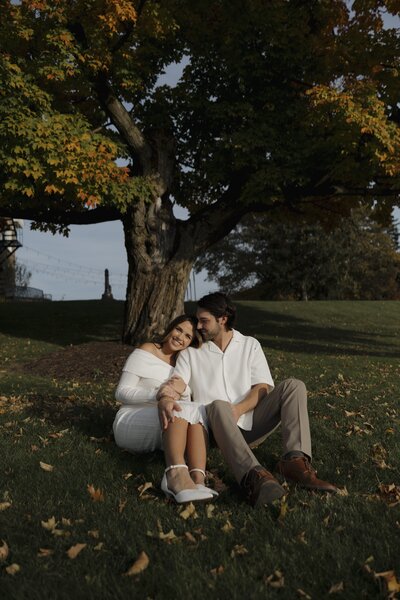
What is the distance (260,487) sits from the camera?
4.34 metres

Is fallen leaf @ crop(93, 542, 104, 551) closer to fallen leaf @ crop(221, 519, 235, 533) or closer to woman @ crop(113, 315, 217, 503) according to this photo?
fallen leaf @ crop(221, 519, 235, 533)

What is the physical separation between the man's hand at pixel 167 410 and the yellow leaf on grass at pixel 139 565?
137cm

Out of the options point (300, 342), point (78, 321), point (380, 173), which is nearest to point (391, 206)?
point (380, 173)

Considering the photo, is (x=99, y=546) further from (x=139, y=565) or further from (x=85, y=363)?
(x=85, y=363)

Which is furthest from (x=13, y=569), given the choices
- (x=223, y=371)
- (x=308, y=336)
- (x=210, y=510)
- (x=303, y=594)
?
(x=308, y=336)

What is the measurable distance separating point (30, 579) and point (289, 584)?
1.46m

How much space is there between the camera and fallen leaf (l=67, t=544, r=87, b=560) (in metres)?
3.60

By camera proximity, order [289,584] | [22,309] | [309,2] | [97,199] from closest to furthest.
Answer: [289,584]
[97,199]
[309,2]
[22,309]

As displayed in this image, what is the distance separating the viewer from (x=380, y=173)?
53.3ft

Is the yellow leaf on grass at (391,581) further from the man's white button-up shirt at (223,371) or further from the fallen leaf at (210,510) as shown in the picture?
the man's white button-up shirt at (223,371)

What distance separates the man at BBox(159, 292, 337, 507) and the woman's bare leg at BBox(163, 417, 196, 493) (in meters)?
0.14

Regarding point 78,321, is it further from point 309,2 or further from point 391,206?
point 309,2

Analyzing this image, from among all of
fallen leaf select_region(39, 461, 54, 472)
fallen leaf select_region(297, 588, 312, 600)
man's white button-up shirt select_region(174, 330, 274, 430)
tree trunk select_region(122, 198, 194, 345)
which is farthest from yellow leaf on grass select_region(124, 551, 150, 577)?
tree trunk select_region(122, 198, 194, 345)

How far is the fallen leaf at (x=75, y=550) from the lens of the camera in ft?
11.8
